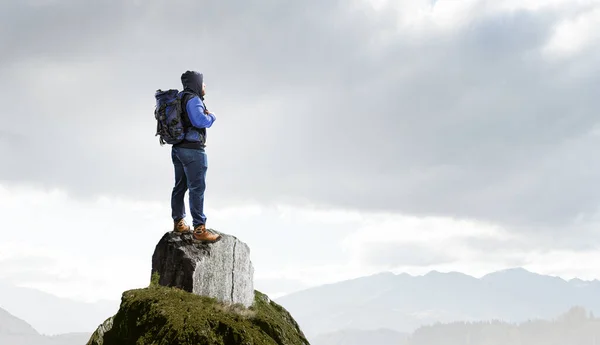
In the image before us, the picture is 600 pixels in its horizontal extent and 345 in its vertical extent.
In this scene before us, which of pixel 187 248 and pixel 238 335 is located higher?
pixel 187 248

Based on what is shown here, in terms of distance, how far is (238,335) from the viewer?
11711mm

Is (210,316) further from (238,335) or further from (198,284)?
(198,284)

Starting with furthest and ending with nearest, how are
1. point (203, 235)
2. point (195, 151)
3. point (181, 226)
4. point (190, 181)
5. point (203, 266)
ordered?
point (181, 226) → point (190, 181) → point (203, 235) → point (195, 151) → point (203, 266)

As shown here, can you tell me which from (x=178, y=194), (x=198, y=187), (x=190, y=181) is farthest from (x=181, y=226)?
(x=190, y=181)

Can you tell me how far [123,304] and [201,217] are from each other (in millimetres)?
3216


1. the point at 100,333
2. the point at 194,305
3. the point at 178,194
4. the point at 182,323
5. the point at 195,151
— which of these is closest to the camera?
the point at 182,323

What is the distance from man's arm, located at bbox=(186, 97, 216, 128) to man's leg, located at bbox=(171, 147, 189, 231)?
143 cm

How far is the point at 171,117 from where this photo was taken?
50.0 feet

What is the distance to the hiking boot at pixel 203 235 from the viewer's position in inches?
612

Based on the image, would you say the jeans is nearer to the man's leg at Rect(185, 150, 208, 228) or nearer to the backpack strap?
the man's leg at Rect(185, 150, 208, 228)

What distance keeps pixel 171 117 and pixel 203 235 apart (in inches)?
123

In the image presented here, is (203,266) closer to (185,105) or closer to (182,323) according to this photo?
(182,323)

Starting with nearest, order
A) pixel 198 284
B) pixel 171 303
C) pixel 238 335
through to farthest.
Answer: pixel 238 335, pixel 171 303, pixel 198 284

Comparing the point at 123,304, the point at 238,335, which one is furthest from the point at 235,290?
the point at 238,335
